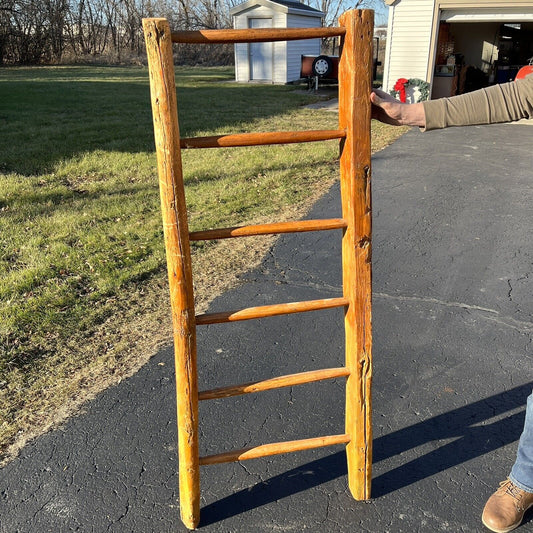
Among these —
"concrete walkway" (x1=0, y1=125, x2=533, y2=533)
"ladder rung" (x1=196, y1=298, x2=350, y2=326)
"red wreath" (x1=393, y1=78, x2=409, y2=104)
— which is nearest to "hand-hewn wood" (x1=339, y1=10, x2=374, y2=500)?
"ladder rung" (x1=196, y1=298, x2=350, y2=326)

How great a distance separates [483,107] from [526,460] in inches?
55.9

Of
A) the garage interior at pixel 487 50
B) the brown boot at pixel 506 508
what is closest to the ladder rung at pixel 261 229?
the brown boot at pixel 506 508

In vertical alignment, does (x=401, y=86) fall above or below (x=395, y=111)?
below

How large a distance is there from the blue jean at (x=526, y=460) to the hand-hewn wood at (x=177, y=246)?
4.31ft

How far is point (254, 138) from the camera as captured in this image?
6.51 feet

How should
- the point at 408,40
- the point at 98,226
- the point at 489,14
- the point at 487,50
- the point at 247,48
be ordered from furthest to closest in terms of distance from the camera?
the point at 247,48
the point at 487,50
the point at 408,40
the point at 489,14
the point at 98,226

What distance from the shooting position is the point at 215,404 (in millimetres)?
3041

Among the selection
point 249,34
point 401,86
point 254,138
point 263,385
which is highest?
point 249,34

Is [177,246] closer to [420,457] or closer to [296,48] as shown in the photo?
[420,457]

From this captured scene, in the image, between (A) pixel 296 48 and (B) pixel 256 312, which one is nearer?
(B) pixel 256 312

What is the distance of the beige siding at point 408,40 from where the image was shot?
13898 millimetres

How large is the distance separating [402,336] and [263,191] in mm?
3815

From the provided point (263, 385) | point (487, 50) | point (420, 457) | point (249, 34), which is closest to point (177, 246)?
point (263, 385)

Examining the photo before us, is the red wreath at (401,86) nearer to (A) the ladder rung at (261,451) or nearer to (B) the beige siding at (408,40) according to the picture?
(B) the beige siding at (408,40)
